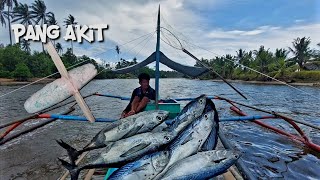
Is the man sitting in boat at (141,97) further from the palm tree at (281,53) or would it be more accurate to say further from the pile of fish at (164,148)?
the palm tree at (281,53)

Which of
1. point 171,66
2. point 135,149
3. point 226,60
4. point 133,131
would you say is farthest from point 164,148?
point 226,60

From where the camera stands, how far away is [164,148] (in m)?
2.20

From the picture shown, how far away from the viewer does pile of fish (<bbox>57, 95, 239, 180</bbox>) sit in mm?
1971

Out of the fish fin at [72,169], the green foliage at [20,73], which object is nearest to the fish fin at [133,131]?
the fish fin at [72,169]

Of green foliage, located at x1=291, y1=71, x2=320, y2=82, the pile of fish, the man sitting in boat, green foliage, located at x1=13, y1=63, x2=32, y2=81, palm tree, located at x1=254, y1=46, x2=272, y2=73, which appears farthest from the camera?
palm tree, located at x1=254, y1=46, x2=272, y2=73

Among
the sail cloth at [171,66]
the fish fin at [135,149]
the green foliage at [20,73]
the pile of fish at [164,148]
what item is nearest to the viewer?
the pile of fish at [164,148]

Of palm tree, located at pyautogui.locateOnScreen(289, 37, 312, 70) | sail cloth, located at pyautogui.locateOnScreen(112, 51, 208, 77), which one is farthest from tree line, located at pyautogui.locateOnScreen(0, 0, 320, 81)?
sail cloth, located at pyautogui.locateOnScreen(112, 51, 208, 77)

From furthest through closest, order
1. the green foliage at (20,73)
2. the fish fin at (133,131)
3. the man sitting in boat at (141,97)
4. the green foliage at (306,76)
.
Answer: the green foliage at (20,73)
the green foliage at (306,76)
the man sitting in boat at (141,97)
the fish fin at (133,131)

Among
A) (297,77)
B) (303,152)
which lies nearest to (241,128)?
(303,152)

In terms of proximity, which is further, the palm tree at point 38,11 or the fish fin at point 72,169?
the palm tree at point 38,11

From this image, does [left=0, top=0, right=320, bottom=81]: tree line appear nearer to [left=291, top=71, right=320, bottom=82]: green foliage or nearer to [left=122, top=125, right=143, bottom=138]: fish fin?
[left=291, top=71, right=320, bottom=82]: green foliage

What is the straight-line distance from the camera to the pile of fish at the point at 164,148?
6.47ft

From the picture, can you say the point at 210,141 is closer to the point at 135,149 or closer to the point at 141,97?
the point at 135,149

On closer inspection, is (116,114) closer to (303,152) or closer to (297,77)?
(303,152)
